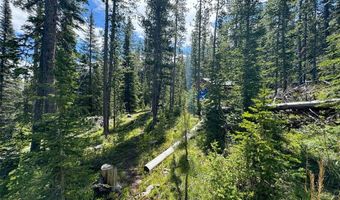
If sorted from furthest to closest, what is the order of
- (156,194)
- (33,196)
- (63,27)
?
(63,27) < (156,194) < (33,196)

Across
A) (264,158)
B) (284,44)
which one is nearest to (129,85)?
(284,44)

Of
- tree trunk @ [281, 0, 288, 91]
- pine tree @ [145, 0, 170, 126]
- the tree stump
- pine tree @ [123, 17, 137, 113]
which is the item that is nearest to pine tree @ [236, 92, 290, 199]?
the tree stump

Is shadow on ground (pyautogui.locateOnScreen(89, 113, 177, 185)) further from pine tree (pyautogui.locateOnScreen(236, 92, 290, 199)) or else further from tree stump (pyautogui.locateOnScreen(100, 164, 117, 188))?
pine tree (pyautogui.locateOnScreen(236, 92, 290, 199))

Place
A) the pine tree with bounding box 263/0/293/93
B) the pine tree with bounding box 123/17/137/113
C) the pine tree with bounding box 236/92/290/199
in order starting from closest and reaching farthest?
the pine tree with bounding box 236/92/290/199 → the pine tree with bounding box 263/0/293/93 → the pine tree with bounding box 123/17/137/113

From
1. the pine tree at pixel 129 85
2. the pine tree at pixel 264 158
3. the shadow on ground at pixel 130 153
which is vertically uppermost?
the pine tree at pixel 129 85

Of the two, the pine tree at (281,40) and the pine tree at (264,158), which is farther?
the pine tree at (281,40)

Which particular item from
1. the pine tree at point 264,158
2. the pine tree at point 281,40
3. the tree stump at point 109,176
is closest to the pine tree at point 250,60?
the pine tree at point 281,40

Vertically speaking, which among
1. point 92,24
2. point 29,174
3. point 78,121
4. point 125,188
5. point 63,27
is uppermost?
point 92,24

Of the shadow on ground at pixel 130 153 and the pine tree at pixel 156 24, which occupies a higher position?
the pine tree at pixel 156 24

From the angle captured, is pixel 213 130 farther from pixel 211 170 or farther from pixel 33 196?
pixel 33 196

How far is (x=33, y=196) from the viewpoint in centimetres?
397

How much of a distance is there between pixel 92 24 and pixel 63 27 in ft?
80.0

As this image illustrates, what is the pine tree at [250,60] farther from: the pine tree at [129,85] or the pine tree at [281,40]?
the pine tree at [129,85]

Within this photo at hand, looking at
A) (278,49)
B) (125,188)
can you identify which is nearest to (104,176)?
(125,188)
